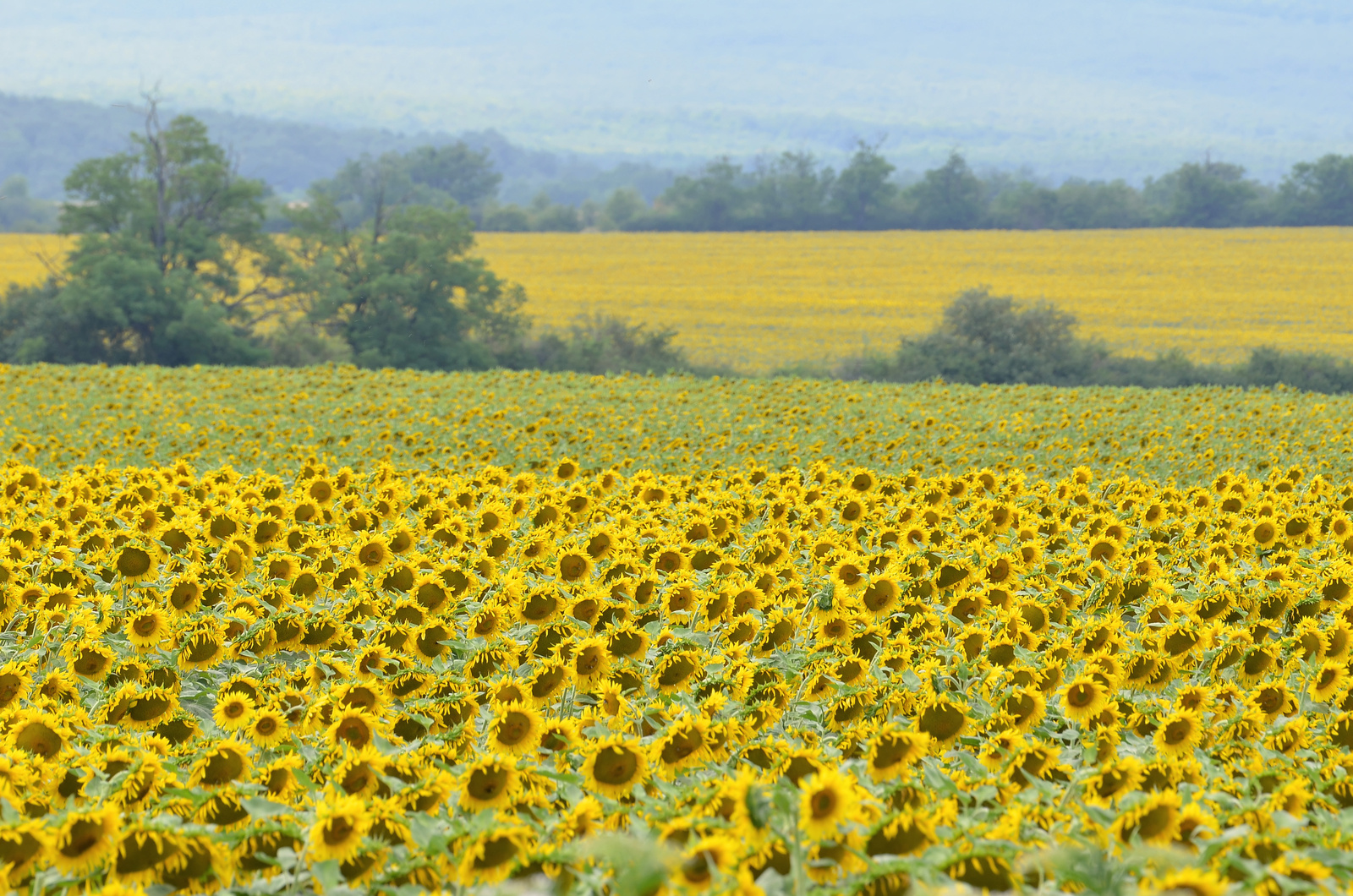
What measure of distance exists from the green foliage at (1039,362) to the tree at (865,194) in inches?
2200

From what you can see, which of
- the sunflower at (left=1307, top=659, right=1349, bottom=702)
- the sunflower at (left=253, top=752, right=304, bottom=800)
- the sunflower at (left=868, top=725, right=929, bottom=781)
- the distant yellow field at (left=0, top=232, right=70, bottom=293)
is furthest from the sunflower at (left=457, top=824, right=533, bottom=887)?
the distant yellow field at (left=0, top=232, right=70, bottom=293)

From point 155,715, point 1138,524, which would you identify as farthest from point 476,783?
point 1138,524

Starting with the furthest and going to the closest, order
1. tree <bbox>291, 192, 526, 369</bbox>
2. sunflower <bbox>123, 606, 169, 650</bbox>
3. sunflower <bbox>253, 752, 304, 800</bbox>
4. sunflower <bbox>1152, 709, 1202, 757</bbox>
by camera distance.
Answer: tree <bbox>291, 192, 526, 369</bbox>
sunflower <bbox>123, 606, 169, 650</bbox>
sunflower <bbox>1152, 709, 1202, 757</bbox>
sunflower <bbox>253, 752, 304, 800</bbox>

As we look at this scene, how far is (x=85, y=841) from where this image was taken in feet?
8.13

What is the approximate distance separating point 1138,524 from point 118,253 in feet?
110

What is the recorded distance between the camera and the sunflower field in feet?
8.05

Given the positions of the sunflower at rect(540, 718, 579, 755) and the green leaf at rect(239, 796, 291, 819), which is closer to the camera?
the green leaf at rect(239, 796, 291, 819)

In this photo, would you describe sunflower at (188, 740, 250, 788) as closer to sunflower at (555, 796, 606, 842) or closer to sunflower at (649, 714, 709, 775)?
sunflower at (555, 796, 606, 842)

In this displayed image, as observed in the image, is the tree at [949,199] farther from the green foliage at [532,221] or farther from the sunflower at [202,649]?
the sunflower at [202,649]

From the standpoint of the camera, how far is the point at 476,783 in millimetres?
2820

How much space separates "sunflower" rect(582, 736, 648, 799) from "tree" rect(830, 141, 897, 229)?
87585 mm

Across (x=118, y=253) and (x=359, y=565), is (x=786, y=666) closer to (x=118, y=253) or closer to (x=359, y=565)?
(x=359, y=565)

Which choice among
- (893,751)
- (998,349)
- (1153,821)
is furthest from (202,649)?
(998,349)

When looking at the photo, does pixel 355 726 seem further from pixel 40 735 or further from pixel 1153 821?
pixel 1153 821
